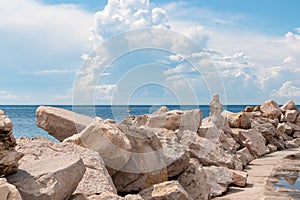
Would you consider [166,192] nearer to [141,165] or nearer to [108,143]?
[141,165]

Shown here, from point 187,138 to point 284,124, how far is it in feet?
32.1

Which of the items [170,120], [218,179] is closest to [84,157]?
[218,179]

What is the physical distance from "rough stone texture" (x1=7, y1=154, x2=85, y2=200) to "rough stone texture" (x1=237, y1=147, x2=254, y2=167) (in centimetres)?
728

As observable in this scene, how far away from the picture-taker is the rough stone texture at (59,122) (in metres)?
6.79

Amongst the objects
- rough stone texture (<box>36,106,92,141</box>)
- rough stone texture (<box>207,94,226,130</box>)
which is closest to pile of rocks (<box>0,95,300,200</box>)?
rough stone texture (<box>36,106,92,141</box>)

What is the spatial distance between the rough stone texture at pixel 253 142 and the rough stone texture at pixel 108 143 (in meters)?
7.62

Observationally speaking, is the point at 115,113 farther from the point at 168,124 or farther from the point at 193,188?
the point at 193,188

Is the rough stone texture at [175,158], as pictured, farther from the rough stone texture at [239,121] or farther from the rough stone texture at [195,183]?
the rough stone texture at [239,121]

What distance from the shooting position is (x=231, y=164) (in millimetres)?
9492

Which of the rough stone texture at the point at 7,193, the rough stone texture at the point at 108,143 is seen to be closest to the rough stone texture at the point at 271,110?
the rough stone texture at the point at 108,143

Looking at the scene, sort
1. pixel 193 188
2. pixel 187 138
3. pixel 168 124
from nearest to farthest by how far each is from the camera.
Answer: pixel 193 188 → pixel 187 138 → pixel 168 124

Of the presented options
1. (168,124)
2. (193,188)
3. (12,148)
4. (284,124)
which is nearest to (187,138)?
(168,124)

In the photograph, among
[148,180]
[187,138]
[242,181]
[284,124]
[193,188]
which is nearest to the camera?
[148,180]

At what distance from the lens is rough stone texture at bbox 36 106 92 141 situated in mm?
6793
